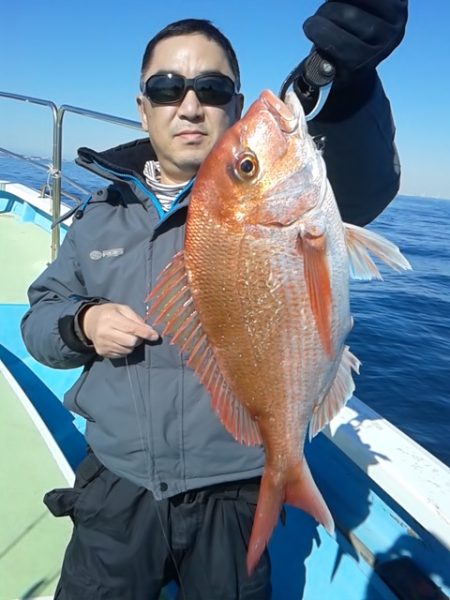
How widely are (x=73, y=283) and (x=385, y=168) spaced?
Result: 3.93 feet

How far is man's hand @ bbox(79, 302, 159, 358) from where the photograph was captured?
147 centimetres

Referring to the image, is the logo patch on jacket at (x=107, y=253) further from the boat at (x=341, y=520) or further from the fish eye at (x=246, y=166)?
the fish eye at (x=246, y=166)

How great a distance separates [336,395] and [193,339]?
438 mm

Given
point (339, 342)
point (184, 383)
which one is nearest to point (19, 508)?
point (184, 383)

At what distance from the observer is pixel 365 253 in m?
1.33

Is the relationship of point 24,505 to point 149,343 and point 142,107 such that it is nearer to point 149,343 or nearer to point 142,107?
point 149,343

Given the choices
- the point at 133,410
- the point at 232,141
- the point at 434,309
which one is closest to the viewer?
the point at 232,141

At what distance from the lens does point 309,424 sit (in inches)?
56.6

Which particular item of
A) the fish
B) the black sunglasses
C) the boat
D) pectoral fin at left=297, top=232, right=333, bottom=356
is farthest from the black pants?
the black sunglasses

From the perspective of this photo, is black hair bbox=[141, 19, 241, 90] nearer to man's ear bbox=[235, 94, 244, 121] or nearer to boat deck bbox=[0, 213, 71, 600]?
man's ear bbox=[235, 94, 244, 121]

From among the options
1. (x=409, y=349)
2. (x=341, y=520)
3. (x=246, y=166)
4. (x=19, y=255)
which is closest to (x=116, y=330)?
(x=246, y=166)

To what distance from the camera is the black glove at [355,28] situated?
130cm

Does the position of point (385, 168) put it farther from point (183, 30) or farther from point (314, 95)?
point (183, 30)

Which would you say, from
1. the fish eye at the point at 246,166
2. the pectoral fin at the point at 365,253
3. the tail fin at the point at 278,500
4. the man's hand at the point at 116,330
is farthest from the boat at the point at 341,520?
the fish eye at the point at 246,166
